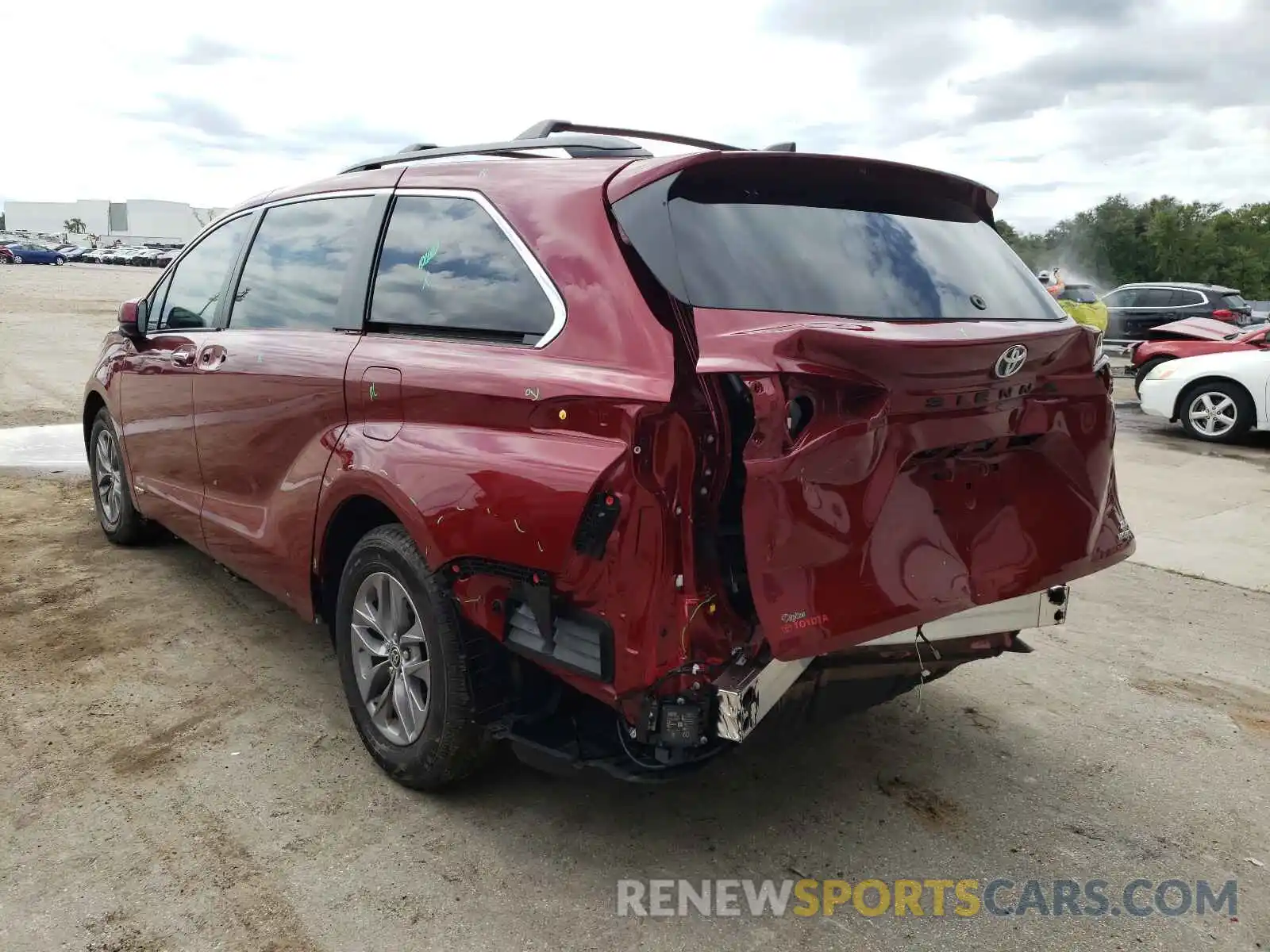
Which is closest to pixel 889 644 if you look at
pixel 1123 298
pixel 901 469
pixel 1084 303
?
pixel 901 469

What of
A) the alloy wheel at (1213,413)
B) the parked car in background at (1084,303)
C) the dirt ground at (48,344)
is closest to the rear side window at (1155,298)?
the parked car in background at (1084,303)

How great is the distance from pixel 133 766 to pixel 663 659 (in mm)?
1991

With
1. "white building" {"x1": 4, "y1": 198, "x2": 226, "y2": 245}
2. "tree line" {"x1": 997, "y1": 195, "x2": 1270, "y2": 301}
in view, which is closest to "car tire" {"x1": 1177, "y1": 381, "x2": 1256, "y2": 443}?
"tree line" {"x1": 997, "y1": 195, "x2": 1270, "y2": 301}

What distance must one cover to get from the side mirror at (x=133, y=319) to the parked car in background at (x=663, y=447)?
1.77 m

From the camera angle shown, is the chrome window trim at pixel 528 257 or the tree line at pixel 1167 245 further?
the tree line at pixel 1167 245

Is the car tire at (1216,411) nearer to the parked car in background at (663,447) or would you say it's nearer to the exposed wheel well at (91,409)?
the parked car in background at (663,447)

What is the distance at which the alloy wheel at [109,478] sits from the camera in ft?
Result: 17.7

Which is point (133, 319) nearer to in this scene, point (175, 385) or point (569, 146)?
point (175, 385)

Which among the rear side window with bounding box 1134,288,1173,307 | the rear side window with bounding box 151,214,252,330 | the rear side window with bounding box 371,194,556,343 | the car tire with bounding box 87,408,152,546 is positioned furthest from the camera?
the rear side window with bounding box 1134,288,1173,307

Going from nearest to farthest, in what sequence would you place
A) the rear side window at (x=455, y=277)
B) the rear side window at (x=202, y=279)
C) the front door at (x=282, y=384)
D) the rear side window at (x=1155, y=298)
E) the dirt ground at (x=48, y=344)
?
the rear side window at (x=455, y=277) → the front door at (x=282, y=384) → the rear side window at (x=202, y=279) → the dirt ground at (x=48, y=344) → the rear side window at (x=1155, y=298)

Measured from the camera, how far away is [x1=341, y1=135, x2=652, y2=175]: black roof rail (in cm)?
309

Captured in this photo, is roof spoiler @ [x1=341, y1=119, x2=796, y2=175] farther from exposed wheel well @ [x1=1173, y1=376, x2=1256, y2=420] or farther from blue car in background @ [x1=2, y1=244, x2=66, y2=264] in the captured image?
blue car in background @ [x1=2, y1=244, x2=66, y2=264]

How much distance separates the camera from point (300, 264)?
3.78m

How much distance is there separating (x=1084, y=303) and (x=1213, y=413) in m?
9.22
